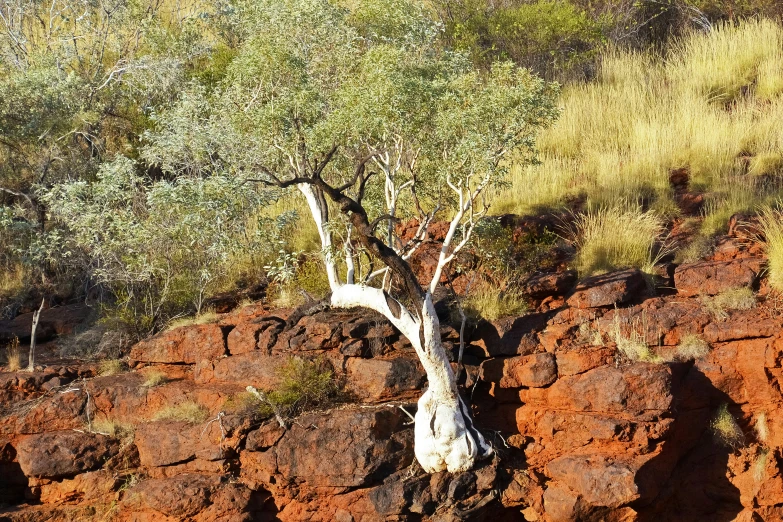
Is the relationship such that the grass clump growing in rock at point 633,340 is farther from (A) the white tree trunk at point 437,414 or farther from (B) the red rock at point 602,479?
(A) the white tree trunk at point 437,414

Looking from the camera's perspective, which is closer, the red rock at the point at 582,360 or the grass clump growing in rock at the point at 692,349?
the red rock at the point at 582,360

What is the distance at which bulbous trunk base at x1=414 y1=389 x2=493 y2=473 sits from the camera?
8734 millimetres

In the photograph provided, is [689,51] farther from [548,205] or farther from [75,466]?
[75,466]

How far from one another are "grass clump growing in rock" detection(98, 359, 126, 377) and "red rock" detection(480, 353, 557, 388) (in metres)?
4.30

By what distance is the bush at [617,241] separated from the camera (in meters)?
11.0

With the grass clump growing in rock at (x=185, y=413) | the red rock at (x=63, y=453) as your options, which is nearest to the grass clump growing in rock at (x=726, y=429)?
the grass clump growing in rock at (x=185, y=413)

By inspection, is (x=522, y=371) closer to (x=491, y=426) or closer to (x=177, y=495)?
(x=491, y=426)

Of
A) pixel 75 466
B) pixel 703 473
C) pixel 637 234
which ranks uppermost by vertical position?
pixel 637 234

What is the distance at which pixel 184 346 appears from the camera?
10789mm

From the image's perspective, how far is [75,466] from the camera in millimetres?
9867

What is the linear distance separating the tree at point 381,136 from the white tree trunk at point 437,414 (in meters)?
0.01

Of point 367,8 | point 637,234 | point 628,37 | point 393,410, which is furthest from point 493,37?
point 393,410

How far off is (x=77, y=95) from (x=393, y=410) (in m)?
8.01

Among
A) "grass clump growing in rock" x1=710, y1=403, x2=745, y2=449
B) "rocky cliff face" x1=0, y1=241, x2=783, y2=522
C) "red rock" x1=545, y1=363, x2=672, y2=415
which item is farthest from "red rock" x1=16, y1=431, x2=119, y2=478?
"grass clump growing in rock" x1=710, y1=403, x2=745, y2=449
